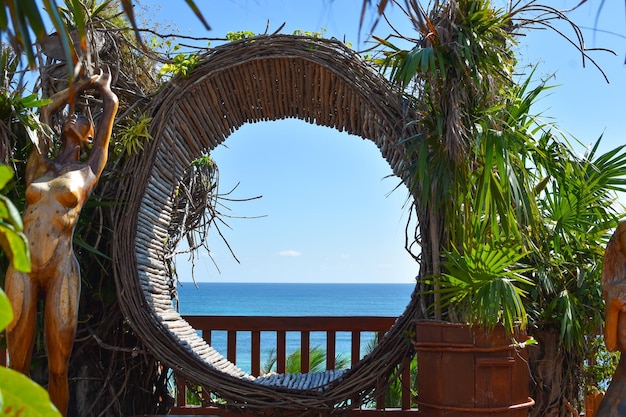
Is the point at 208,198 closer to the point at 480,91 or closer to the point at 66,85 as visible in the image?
the point at 66,85

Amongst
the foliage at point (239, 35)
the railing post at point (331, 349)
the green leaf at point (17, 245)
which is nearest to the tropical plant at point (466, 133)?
the foliage at point (239, 35)

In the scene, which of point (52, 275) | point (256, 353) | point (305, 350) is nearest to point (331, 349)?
point (305, 350)

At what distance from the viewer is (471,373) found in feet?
9.61

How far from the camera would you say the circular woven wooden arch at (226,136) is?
3.36 m

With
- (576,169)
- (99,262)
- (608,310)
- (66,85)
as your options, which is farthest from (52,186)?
(576,169)

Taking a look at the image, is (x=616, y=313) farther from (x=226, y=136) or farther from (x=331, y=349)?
(x=226, y=136)

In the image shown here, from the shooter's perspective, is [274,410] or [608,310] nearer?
[608,310]

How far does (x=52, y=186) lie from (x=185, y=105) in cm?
123

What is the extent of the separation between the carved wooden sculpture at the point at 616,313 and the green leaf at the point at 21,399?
7.03ft

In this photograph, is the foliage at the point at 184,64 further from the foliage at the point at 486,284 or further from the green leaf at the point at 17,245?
the green leaf at the point at 17,245

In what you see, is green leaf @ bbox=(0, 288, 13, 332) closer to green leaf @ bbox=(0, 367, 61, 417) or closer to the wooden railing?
green leaf @ bbox=(0, 367, 61, 417)

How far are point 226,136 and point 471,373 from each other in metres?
1.80

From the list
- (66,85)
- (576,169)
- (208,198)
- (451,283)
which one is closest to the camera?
(451,283)

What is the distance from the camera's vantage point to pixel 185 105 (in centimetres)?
371
